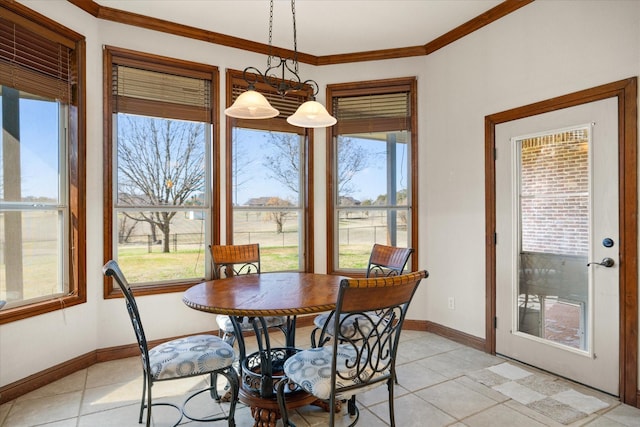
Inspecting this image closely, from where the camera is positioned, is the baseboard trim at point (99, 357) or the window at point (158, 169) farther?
the window at point (158, 169)

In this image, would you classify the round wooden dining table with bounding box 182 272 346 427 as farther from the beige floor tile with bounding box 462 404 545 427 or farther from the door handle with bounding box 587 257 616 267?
the door handle with bounding box 587 257 616 267

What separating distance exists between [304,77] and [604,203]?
3.02 m

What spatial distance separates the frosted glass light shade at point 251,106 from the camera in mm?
2270

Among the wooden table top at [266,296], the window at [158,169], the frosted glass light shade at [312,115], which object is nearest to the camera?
the wooden table top at [266,296]

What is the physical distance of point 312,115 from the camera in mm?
2402

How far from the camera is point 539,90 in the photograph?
112 inches

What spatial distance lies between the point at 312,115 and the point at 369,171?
1.76 m

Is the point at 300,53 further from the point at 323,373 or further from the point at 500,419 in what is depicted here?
the point at 500,419

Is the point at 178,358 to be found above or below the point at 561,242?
below

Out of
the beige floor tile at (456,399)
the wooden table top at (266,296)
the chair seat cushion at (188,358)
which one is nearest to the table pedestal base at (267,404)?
the chair seat cushion at (188,358)

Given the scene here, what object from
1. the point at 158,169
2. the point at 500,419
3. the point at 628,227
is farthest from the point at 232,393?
the point at 628,227

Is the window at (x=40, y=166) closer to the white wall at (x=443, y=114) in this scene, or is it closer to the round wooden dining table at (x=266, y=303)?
the white wall at (x=443, y=114)

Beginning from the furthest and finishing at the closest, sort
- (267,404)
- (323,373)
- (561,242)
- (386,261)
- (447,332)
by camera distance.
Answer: (447,332) < (386,261) < (561,242) < (267,404) < (323,373)

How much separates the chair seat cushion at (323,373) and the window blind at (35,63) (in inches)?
106
